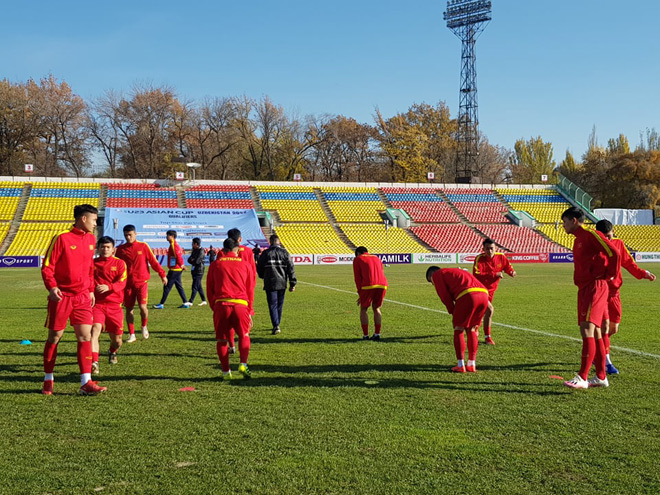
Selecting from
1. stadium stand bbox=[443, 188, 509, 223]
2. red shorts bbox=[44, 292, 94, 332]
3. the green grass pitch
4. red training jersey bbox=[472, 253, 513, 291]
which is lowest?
the green grass pitch

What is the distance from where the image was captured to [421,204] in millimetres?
62469

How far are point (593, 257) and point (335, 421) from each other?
11.8 ft

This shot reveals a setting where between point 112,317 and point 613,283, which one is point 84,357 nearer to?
point 112,317

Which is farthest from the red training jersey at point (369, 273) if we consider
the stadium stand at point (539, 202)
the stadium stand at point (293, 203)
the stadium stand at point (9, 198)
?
the stadium stand at point (539, 202)

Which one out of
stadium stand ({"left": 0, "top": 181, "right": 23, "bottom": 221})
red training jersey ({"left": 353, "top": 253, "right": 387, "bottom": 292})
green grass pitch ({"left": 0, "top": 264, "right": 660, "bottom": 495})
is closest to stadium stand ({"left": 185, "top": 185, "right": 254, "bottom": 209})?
stadium stand ({"left": 0, "top": 181, "right": 23, "bottom": 221})

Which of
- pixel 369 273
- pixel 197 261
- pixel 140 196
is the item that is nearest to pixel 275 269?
pixel 369 273

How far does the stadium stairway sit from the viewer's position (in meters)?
44.8

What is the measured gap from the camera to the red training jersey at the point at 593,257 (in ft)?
22.8

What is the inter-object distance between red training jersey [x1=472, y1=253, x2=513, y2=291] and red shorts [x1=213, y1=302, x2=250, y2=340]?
4.62 m

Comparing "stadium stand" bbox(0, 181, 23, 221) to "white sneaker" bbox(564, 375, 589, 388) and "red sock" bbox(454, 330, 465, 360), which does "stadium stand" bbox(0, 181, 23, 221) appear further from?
"white sneaker" bbox(564, 375, 589, 388)

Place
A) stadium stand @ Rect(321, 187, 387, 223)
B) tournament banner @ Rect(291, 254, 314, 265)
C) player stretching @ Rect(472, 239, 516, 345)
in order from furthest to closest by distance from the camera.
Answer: stadium stand @ Rect(321, 187, 387, 223) → tournament banner @ Rect(291, 254, 314, 265) → player stretching @ Rect(472, 239, 516, 345)

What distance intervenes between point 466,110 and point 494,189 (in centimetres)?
933

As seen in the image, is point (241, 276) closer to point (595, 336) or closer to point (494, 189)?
point (595, 336)

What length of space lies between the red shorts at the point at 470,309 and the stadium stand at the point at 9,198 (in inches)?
1980
